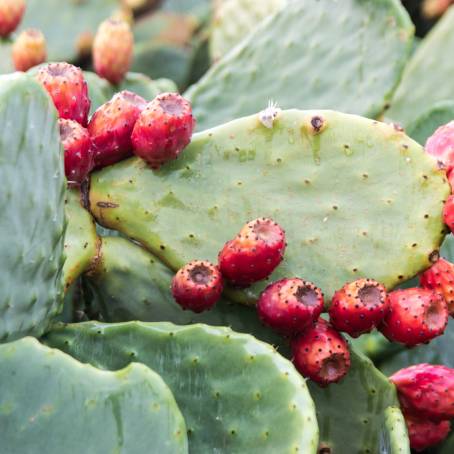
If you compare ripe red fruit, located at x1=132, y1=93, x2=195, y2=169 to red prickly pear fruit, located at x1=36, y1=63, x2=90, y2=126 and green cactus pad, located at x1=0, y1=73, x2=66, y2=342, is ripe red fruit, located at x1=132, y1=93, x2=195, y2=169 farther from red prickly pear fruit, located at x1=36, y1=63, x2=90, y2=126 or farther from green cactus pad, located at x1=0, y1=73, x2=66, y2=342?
green cactus pad, located at x1=0, y1=73, x2=66, y2=342

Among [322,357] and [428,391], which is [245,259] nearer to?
[322,357]

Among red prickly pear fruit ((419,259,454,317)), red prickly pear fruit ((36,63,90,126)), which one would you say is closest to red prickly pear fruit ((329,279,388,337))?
red prickly pear fruit ((419,259,454,317))

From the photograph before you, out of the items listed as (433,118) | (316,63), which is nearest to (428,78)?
(433,118)

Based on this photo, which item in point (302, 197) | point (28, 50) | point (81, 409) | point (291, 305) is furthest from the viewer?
point (28, 50)

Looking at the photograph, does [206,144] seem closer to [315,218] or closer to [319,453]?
[315,218]

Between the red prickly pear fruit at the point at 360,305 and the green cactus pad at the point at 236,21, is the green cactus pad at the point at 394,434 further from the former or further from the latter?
the green cactus pad at the point at 236,21
